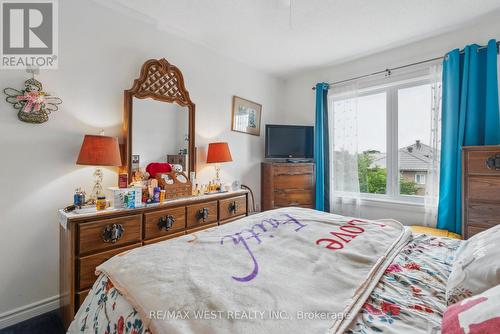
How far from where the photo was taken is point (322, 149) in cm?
331

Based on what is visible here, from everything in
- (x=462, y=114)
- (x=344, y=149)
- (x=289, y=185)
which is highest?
(x=462, y=114)

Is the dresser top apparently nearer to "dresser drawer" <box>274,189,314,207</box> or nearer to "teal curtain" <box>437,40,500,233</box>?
"dresser drawer" <box>274,189,314,207</box>

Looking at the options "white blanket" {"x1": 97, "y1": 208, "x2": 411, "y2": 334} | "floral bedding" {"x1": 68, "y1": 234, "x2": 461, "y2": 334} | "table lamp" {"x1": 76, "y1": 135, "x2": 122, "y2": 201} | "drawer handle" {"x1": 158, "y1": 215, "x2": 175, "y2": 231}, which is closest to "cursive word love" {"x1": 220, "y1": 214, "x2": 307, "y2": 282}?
"white blanket" {"x1": 97, "y1": 208, "x2": 411, "y2": 334}

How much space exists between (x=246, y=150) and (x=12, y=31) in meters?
2.46

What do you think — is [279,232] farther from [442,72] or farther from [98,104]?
[442,72]

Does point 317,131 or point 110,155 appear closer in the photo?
point 110,155

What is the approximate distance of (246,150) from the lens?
131 inches

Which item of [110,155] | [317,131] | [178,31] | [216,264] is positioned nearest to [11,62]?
Result: [110,155]

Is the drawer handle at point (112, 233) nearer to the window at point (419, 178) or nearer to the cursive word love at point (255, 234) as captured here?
the cursive word love at point (255, 234)

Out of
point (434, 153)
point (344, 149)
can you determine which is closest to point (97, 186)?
point (344, 149)

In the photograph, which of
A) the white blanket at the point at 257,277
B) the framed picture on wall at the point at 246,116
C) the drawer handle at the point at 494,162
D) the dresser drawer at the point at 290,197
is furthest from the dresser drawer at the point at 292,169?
the white blanket at the point at 257,277

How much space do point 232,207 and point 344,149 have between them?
1.76 metres

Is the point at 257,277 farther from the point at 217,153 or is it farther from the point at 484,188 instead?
the point at 484,188

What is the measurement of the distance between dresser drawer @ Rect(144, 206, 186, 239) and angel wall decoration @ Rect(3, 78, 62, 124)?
40.7 inches
